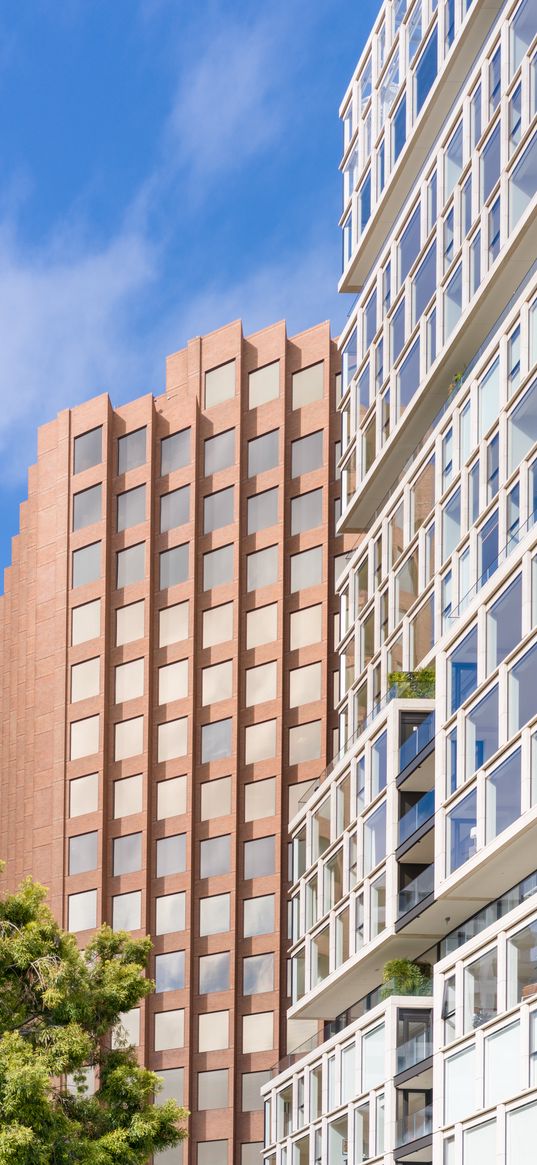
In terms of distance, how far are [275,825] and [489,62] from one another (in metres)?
40.2

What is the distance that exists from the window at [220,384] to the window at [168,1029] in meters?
26.3

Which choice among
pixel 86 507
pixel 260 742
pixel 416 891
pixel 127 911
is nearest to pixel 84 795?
pixel 127 911

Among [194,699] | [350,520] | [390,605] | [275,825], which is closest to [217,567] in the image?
[194,699]

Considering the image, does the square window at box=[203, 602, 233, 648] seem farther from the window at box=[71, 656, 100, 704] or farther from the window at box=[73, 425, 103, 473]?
the window at box=[73, 425, 103, 473]

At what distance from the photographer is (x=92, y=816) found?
84000 millimetres

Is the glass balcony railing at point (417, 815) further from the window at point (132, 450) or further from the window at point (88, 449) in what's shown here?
the window at point (88, 449)

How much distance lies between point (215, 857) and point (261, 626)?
389 inches

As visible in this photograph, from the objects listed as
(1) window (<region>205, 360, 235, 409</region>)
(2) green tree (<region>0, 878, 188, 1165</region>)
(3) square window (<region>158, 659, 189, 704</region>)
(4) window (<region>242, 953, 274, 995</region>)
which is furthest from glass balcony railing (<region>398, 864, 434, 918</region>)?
(1) window (<region>205, 360, 235, 409</region>)

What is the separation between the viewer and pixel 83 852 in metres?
84.4

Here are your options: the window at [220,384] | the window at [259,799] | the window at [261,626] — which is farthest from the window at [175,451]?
the window at [259,799]

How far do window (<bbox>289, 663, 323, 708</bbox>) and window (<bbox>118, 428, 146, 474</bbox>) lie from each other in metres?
12.8

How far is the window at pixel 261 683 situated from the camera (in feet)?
267

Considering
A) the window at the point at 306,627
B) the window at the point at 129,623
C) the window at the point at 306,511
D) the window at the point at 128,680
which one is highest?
the window at the point at 306,511

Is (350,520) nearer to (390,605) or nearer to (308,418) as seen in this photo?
(390,605)
